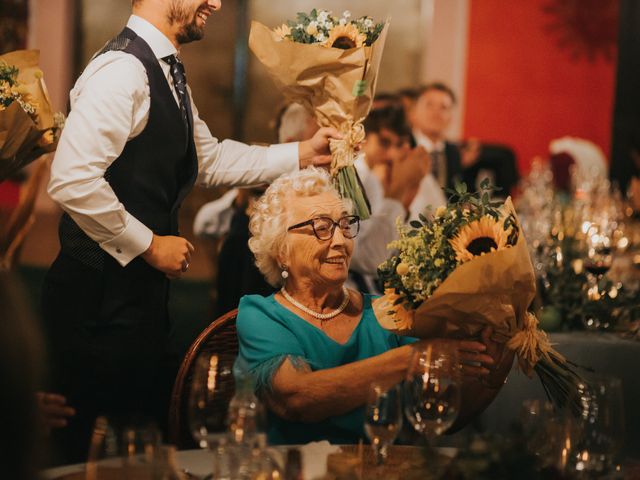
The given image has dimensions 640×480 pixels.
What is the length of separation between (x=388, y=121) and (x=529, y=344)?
8.96 feet

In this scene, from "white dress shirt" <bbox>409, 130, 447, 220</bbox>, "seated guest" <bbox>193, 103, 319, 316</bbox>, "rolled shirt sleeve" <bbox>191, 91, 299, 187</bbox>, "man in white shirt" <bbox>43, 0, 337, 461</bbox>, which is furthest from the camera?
"white dress shirt" <bbox>409, 130, 447, 220</bbox>

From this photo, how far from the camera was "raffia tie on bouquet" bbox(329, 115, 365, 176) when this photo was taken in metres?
2.92

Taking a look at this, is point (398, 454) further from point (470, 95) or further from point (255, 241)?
point (470, 95)

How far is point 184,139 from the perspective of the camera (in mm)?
2756

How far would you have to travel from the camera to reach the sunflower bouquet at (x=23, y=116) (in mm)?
2705

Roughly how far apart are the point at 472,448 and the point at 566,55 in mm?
8769

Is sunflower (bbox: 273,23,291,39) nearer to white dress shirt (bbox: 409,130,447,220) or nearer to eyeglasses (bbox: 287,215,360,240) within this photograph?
eyeglasses (bbox: 287,215,360,240)

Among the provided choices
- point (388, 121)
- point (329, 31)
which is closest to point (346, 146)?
point (329, 31)

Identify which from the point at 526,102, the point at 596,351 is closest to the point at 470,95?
the point at 526,102

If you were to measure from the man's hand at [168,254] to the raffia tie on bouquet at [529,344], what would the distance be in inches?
34.7

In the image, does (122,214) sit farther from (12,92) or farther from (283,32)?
(283,32)

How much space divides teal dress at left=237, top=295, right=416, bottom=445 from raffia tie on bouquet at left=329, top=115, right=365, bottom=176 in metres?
0.52

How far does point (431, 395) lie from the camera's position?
1873 millimetres

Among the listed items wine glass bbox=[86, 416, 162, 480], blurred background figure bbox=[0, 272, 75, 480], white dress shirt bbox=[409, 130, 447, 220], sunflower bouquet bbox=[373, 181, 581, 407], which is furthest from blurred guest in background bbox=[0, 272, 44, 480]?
white dress shirt bbox=[409, 130, 447, 220]
